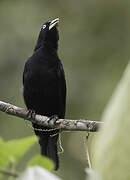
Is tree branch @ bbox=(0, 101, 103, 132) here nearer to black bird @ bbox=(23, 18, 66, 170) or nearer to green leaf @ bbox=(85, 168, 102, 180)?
black bird @ bbox=(23, 18, 66, 170)

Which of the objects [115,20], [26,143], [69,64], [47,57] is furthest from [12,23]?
[26,143]

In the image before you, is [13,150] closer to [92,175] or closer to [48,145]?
[92,175]

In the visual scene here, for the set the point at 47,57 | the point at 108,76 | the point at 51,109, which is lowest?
the point at 108,76

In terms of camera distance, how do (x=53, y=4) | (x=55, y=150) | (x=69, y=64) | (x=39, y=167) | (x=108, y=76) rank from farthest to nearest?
1. (x=53, y=4)
2. (x=69, y=64)
3. (x=108, y=76)
4. (x=55, y=150)
5. (x=39, y=167)

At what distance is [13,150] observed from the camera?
825 mm

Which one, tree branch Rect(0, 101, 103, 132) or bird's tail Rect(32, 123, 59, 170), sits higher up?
tree branch Rect(0, 101, 103, 132)

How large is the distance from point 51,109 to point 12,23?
17.4ft

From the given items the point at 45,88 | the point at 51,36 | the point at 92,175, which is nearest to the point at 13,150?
the point at 92,175

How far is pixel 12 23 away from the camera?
9.51 m

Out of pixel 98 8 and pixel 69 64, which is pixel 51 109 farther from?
pixel 98 8

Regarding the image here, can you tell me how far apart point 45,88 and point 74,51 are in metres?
5.17

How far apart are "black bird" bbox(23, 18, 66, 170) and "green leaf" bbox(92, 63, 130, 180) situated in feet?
11.5

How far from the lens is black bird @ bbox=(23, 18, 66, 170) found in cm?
434

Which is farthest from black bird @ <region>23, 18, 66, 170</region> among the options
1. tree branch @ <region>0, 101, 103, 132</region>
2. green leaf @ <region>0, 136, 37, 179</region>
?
green leaf @ <region>0, 136, 37, 179</region>
